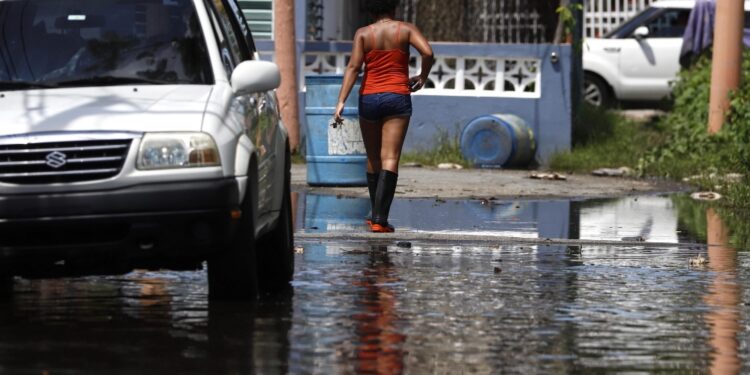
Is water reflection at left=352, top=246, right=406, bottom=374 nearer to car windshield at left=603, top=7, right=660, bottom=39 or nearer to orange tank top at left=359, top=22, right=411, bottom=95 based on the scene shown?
orange tank top at left=359, top=22, right=411, bottom=95

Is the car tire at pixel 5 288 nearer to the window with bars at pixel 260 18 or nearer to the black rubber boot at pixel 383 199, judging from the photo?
the black rubber boot at pixel 383 199

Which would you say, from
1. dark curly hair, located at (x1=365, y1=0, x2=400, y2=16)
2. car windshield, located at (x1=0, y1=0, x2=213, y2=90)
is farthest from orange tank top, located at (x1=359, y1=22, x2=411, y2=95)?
car windshield, located at (x1=0, y1=0, x2=213, y2=90)

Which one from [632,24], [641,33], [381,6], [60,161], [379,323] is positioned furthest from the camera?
[632,24]

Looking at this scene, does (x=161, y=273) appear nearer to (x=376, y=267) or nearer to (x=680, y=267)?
(x=376, y=267)

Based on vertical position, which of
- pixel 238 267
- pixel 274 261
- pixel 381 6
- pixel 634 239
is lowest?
pixel 634 239

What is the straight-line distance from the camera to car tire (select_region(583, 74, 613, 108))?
2452 cm

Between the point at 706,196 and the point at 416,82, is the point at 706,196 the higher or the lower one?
the lower one

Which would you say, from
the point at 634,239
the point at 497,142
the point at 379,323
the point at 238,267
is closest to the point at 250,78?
the point at 238,267

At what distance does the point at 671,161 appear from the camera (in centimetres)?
1941

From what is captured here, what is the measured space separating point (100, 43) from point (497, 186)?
28.7 ft

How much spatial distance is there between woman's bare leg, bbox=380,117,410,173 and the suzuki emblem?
492cm

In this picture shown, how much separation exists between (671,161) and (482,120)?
84.8 inches

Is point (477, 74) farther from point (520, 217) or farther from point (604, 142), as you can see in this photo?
point (520, 217)

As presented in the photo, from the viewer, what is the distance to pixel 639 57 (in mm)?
24438
